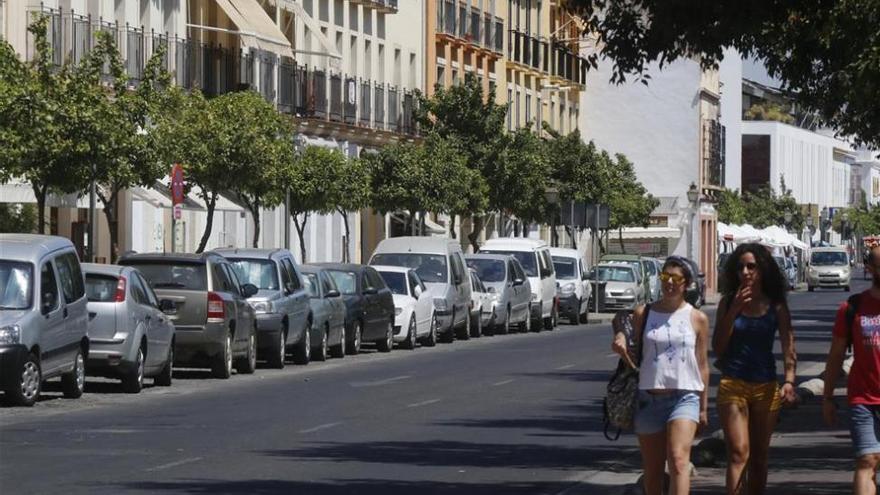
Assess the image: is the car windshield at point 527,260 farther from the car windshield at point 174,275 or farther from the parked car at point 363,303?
the car windshield at point 174,275

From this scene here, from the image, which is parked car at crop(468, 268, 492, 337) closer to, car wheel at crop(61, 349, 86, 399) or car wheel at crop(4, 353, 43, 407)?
car wheel at crop(61, 349, 86, 399)

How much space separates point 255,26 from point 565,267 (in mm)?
13793

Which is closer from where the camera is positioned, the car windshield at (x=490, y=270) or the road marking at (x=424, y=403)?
the road marking at (x=424, y=403)

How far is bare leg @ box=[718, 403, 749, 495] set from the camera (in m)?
13.4

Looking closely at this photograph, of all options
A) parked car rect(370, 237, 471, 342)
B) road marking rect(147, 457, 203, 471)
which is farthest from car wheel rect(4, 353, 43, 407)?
parked car rect(370, 237, 471, 342)

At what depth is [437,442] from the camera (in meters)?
20.2

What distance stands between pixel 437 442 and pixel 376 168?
37932 mm

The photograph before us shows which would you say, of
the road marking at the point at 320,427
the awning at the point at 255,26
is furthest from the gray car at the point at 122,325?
the awning at the point at 255,26

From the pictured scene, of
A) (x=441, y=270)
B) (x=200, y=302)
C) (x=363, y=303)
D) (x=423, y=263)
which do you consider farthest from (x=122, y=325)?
(x=423, y=263)

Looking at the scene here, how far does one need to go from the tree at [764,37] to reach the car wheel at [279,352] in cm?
1010

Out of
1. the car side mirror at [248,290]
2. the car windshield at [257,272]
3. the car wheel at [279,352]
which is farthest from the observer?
the car windshield at [257,272]

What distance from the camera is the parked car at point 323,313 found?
35625 mm

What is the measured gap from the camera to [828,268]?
104750mm

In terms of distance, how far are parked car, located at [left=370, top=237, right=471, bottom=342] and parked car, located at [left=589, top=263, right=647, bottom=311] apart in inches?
803
